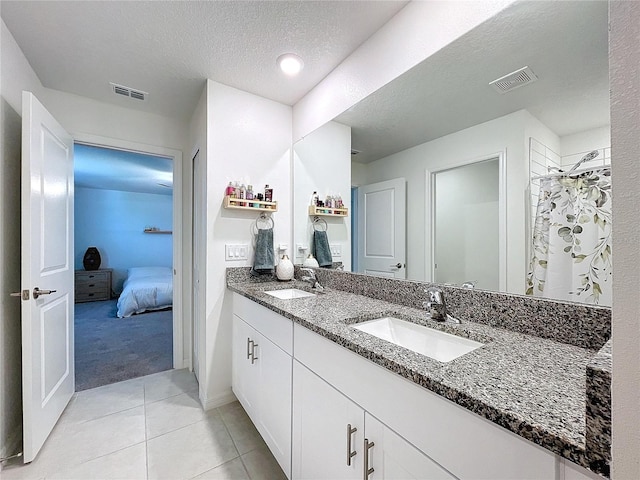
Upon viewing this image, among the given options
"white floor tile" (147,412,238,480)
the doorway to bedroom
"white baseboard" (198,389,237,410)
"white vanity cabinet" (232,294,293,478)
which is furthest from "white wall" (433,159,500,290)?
the doorway to bedroom

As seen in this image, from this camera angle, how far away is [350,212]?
6.11 ft

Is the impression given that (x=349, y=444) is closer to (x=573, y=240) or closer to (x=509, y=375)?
(x=509, y=375)

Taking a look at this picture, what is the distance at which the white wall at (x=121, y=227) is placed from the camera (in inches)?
219

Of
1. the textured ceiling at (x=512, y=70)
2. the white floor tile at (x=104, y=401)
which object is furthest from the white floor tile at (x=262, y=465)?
the textured ceiling at (x=512, y=70)

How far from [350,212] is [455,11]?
3.64 feet

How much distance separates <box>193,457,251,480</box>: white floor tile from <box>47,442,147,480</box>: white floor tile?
0.31 m

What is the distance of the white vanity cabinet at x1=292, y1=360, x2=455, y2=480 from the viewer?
734 millimetres

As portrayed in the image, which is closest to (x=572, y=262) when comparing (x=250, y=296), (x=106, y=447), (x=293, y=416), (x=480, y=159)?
(x=480, y=159)

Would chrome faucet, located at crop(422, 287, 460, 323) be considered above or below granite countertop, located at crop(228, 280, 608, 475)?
above

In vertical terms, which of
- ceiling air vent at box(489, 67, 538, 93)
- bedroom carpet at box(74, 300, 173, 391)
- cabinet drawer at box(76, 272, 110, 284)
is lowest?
bedroom carpet at box(74, 300, 173, 391)

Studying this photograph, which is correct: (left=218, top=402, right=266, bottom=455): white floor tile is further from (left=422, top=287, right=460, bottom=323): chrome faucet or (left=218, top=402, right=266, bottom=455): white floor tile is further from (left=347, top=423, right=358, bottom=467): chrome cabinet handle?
(left=422, top=287, right=460, bottom=323): chrome faucet

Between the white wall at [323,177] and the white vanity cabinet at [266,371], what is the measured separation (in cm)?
67

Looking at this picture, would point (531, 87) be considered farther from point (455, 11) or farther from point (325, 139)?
point (325, 139)

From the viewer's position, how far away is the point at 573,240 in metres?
0.89
